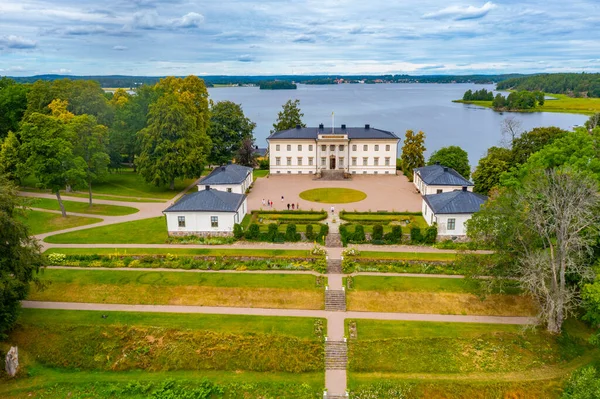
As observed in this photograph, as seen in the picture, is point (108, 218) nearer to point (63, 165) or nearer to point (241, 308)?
point (63, 165)

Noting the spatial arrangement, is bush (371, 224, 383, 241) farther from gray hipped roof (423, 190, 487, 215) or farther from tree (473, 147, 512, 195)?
tree (473, 147, 512, 195)

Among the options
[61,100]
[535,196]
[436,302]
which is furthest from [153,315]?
[61,100]

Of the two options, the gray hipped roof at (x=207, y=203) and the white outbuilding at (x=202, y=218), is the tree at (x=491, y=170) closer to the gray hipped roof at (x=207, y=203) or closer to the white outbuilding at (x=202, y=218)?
the gray hipped roof at (x=207, y=203)

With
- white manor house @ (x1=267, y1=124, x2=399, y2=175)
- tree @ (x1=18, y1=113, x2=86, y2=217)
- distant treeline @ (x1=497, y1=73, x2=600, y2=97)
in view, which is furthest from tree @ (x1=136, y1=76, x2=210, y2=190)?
distant treeline @ (x1=497, y1=73, x2=600, y2=97)

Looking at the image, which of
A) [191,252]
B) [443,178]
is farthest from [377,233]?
[191,252]

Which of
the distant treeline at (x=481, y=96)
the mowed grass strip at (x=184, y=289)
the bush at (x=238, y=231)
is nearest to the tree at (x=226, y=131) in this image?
the bush at (x=238, y=231)

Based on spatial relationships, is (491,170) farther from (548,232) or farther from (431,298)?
(431,298)
